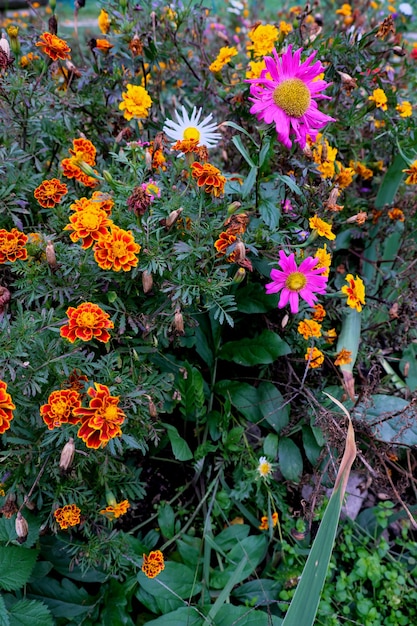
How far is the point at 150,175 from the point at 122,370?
1.61ft

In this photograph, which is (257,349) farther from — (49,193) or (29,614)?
(29,614)

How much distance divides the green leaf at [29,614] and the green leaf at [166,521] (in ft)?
1.10

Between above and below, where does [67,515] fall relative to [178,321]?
below

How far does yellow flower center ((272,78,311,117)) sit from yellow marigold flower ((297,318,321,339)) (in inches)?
20.3

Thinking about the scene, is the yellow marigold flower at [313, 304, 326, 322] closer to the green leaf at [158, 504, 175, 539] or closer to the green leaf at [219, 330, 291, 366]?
the green leaf at [219, 330, 291, 366]

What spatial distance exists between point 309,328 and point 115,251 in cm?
60

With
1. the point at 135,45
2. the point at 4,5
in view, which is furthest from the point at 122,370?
the point at 4,5

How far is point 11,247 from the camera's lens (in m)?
1.10

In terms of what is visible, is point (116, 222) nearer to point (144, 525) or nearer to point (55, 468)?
point (55, 468)

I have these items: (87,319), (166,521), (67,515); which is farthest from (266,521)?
(87,319)

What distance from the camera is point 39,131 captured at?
4.59ft

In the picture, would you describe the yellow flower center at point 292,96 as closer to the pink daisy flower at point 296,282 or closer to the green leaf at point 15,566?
the pink daisy flower at point 296,282

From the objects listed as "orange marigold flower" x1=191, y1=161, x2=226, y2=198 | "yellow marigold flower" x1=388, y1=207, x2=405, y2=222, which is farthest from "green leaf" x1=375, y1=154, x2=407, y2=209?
"orange marigold flower" x1=191, y1=161, x2=226, y2=198

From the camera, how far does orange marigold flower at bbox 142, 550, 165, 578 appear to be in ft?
3.91
